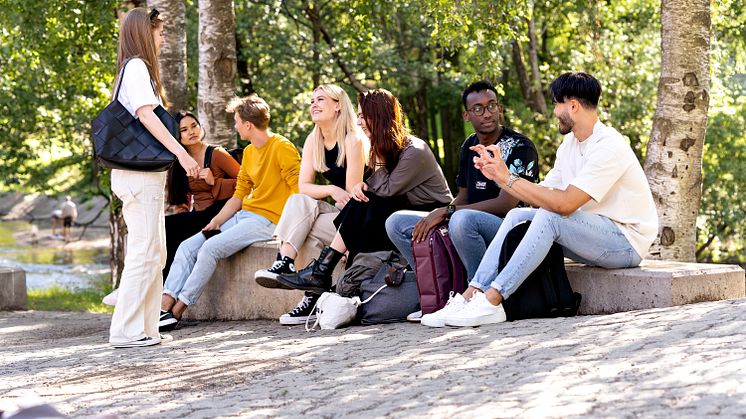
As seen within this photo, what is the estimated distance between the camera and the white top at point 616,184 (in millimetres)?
6590

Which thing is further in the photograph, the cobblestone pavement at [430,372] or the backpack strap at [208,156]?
the backpack strap at [208,156]

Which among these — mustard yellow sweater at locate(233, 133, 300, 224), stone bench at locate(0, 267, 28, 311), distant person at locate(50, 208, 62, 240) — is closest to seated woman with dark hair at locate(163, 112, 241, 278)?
A: mustard yellow sweater at locate(233, 133, 300, 224)

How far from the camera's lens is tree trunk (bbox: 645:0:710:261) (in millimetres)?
9391

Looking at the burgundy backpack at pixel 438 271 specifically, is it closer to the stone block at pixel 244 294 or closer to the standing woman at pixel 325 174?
the standing woman at pixel 325 174

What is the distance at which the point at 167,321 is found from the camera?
28.4ft

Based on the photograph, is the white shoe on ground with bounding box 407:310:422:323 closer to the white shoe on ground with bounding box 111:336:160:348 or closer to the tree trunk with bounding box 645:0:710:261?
the white shoe on ground with bounding box 111:336:160:348

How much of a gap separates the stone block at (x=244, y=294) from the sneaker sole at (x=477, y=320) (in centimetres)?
249

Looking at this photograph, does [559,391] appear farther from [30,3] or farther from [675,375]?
[30,3]

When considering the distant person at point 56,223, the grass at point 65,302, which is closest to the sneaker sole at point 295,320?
the grass at point 65,302

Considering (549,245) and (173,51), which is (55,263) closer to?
(173,51)

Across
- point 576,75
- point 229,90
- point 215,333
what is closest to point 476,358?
point 576,75

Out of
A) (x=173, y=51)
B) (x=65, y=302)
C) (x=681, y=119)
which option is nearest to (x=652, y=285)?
(x=681, y=119)

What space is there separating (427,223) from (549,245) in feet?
3.23

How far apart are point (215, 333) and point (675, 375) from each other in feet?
13.8
